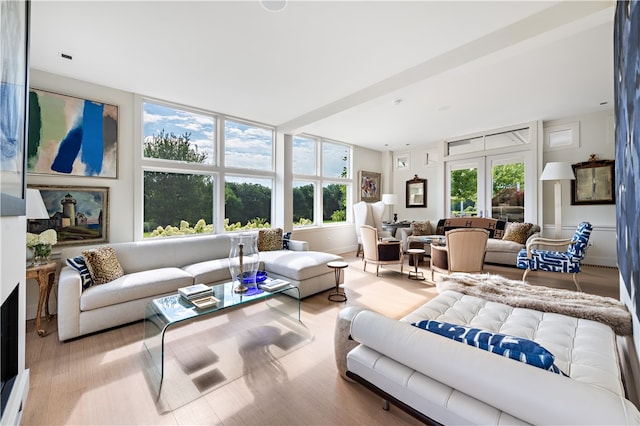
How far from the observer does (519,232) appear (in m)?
5.09

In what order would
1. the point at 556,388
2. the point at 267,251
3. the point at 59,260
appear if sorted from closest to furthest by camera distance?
the point at 556,388
the point at 59,260
the point at 267,251

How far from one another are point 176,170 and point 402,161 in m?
6.05

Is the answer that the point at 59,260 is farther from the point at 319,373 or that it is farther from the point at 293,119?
the point at 293,119

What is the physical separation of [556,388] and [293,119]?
490 centimetres

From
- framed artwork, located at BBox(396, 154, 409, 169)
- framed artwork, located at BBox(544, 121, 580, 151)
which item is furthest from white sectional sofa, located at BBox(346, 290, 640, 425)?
framed artwork, located at BBox(396, 154, 409, 169)

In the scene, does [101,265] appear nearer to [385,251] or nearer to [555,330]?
[385,251]

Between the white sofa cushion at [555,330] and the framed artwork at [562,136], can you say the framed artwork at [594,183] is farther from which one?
the white sofa cushion at [555,330]

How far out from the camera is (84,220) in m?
3.27

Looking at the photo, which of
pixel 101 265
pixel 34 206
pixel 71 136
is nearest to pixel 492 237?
pixel 101 265

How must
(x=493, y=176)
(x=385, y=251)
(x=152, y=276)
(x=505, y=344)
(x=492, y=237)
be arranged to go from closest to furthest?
(x=505, y=344) → (x=152, y=276) → (x=385, y=251) → (x=492, y=237) → (x=493, y=176)

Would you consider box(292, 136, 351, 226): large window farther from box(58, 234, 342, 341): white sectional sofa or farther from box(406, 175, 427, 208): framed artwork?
box(406, 175, 427, 208): framed artwork

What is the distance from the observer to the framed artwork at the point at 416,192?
7.32 metres

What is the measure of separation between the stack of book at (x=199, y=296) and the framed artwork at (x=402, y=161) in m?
6.71

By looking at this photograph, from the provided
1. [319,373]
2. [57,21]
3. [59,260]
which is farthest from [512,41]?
[59,260]
